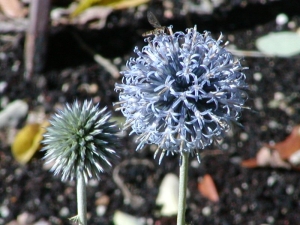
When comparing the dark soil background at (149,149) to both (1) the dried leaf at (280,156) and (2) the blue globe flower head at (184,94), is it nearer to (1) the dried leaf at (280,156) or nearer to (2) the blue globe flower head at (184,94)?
(1) the dried leaf at (280,156)

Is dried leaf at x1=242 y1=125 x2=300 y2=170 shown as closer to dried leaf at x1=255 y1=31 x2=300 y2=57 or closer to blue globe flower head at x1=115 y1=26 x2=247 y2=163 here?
dried leaf at x1=255 y1=31 x2=300 y2=57

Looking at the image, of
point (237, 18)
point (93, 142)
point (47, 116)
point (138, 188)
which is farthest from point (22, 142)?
point (237, 18)

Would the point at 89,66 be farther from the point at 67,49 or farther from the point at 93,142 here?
A: the point at 93,142

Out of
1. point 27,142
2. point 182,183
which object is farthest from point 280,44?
point 182,183

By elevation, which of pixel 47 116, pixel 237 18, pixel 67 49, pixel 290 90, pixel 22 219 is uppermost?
pixel 237 18

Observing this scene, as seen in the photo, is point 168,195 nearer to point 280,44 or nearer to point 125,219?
point 125,219
